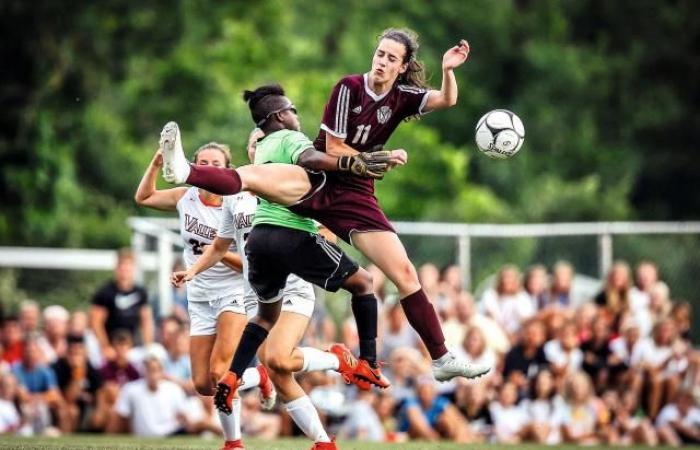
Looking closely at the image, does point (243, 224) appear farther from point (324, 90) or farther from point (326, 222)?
point (324, 90)

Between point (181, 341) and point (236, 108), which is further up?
point (236, 108)

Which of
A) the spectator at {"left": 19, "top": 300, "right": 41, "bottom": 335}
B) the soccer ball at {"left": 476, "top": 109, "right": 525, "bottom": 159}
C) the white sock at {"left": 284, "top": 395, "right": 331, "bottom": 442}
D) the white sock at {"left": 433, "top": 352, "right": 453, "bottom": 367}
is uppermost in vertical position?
the soccer ball at {"left": 476, "top": 109, "right": 525, "bottom": 159}

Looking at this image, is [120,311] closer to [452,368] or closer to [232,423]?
[232,423]

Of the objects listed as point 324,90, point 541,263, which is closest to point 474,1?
point 324,90

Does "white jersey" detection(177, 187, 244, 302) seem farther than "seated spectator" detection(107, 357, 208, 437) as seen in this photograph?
No

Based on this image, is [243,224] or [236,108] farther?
[236,108]

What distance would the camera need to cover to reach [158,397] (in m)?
16.3

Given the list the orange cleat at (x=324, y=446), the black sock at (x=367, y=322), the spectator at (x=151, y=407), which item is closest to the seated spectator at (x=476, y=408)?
the spectator at (x=151, y=407)

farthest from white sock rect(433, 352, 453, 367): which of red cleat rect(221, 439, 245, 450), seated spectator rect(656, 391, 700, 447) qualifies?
seated spectator rect(656, 391, 700, 447)

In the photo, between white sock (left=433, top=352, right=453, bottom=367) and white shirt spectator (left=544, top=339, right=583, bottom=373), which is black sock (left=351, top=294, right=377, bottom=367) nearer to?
white sock (left=433, top=352, right=453, bottom=367)

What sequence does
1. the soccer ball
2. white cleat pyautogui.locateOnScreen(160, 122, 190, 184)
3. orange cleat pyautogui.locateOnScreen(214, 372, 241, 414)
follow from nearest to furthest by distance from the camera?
1. white cleat pyautogui.locateOnScreen(160, 122, 190, 184)
2. orange cleat pyautogui.locateOnScreen(214, 372, 241, 414)
3. the soccer ball

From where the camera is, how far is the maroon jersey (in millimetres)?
10336

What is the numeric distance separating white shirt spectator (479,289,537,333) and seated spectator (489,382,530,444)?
1.39 metres

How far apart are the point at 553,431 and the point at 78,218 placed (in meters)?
19.7
